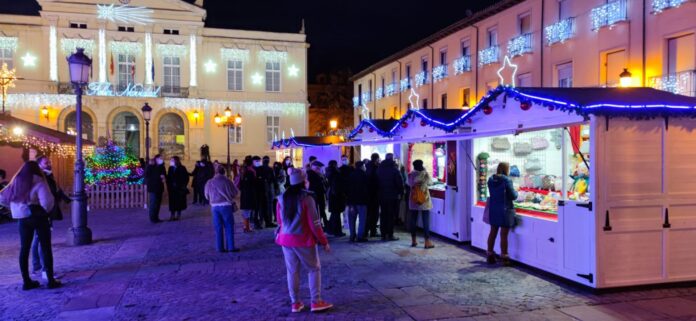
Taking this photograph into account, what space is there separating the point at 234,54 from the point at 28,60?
44.6 ft

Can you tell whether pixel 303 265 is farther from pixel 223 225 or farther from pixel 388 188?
pixel 388 188

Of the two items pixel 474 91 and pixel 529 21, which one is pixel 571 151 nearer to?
pixel 529 21

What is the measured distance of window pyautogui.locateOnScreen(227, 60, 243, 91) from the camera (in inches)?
1524

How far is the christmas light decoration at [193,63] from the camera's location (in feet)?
121

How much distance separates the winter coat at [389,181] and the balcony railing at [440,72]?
21318mm

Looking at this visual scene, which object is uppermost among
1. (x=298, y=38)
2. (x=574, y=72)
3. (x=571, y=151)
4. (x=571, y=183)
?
(x=298, y=38)

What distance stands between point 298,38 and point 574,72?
942 inches

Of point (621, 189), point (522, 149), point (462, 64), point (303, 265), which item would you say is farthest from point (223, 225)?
point (462, 64)

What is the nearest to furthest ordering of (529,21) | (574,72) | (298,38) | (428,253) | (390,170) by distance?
(428,253) < (390,170) < (574,72) < (529,21) < (298,38)

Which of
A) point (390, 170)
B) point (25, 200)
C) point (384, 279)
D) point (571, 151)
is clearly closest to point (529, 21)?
point (390, 170)

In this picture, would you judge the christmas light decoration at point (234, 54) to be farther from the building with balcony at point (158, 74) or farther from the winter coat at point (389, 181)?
the winter coat at point (389, 181)

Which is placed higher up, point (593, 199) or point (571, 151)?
point (571, 151)

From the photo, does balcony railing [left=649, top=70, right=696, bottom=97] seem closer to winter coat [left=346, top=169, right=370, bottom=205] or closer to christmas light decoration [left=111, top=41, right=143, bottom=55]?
winter coat [left=346, top=169, right=370, bottom=205]

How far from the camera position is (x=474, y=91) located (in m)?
27.7
